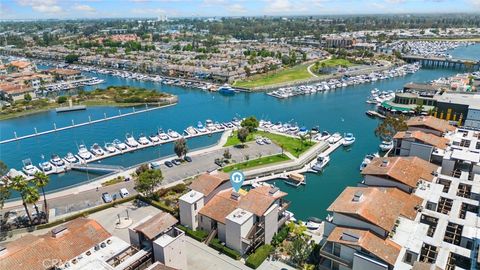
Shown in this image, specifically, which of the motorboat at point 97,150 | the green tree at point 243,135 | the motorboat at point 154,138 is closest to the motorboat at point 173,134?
the motorboat at point 154,138

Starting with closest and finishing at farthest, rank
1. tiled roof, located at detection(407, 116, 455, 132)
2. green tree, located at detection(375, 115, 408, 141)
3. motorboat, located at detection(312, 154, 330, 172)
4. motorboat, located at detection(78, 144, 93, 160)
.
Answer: tiled roof, located at detection(407, 116, 455, 132) < motorboat, located at detection(312, 154, 330, 172) < green tree, located at detection(375, 115, 408, 141) < motorboat, located at detection(78, 144, 93, 160)

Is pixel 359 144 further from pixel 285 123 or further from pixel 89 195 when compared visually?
pixel 89 195

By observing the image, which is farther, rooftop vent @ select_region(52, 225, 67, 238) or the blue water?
the blue water

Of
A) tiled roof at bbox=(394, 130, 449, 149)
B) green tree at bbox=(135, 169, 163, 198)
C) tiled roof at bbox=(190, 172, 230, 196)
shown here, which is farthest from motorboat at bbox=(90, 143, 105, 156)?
tiled roof at bbox=(394, 130, 449, 149)

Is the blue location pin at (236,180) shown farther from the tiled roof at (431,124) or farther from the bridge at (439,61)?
the bridge at (439,61)

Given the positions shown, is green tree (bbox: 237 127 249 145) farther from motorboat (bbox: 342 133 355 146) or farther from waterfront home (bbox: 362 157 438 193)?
waterfront home (bbox: 362 157 438 193)

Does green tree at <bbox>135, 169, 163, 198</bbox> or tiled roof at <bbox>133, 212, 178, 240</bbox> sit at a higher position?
tiled roof at <bbox>133, 212, 178, 240</bbox>

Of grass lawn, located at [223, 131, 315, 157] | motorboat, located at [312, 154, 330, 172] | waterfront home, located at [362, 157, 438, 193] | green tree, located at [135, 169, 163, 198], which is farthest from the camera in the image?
grass lawn, located at [223, 131, 315, 157]

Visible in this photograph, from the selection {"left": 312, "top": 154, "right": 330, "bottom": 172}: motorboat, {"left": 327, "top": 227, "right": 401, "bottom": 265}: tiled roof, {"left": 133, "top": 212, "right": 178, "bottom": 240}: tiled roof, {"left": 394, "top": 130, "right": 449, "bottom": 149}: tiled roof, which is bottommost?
{"left": 312, "top": 154, "right": 330, "bottom": 172}: motorboat
